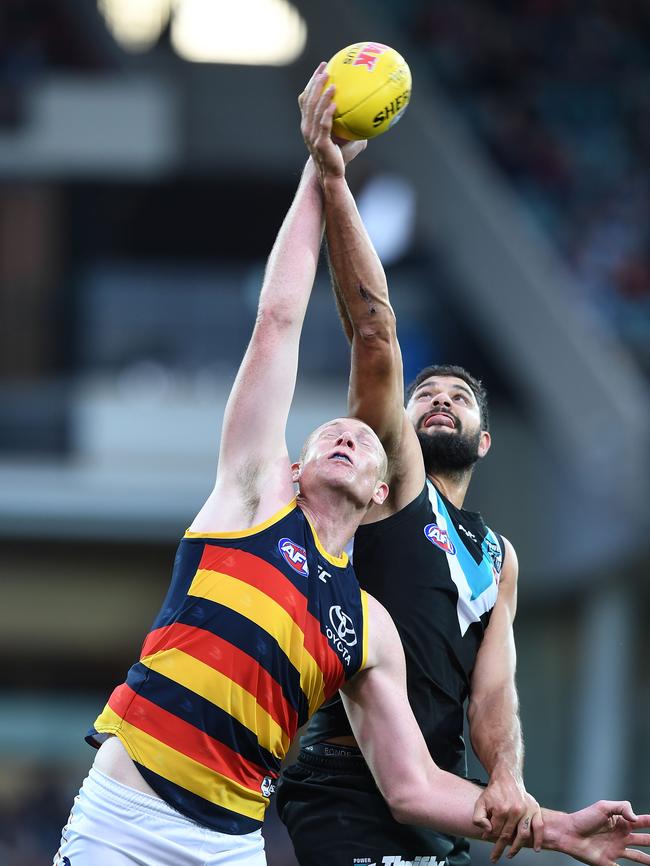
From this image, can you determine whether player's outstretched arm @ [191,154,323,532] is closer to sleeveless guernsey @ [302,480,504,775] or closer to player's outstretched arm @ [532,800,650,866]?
sleeveless guernsey @ [302,480,504,775]

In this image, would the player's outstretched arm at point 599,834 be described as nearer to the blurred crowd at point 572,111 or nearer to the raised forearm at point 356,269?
the raised forearm at point 356,269

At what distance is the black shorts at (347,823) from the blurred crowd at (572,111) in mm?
11863

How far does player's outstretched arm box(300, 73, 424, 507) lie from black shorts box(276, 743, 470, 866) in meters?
1.06

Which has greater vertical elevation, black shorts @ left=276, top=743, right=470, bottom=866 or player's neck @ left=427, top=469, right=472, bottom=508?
player's neck @ left=427, top=469, right=472, bottom=508

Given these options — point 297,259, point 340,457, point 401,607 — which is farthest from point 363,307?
point 401,607

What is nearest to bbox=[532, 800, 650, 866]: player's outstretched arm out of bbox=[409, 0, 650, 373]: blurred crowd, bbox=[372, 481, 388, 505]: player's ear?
bbox=[372, 481, 388, 505]: player's ear

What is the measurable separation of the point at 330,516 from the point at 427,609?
0.59 meters

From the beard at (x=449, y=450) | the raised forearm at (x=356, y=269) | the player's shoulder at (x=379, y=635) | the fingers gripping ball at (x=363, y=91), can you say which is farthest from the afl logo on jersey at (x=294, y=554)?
the fingers gripping ball at (x=363, y=91)

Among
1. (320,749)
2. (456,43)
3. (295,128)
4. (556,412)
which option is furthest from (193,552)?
(456,43)

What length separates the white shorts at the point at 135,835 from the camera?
3.99 metres

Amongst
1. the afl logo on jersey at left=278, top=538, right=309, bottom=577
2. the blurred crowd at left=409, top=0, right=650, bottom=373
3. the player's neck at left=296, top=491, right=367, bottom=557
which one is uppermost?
the blurred crowd at left=409, top=0, right=650, bottom=373

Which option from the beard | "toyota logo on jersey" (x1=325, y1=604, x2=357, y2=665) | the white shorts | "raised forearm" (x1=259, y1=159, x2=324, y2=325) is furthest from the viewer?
the beard

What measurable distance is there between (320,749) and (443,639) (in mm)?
573

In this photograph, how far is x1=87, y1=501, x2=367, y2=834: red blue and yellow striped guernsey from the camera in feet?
13.2
